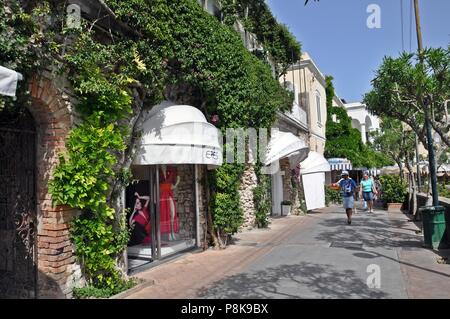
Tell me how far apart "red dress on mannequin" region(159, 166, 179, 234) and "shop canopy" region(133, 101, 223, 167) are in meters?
1.76

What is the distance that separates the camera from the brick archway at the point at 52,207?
17.4 ft

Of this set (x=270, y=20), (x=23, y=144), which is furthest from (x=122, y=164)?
(x=270, y=20)

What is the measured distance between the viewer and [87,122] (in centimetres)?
560

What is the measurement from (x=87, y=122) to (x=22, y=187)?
4.65 feet

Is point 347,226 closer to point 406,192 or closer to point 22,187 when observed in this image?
point 406,192

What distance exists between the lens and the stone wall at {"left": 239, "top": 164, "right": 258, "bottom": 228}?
12.9m

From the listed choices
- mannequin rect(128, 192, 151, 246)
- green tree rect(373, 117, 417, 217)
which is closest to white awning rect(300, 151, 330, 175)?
green tree rect(373, 117, 417, 217)

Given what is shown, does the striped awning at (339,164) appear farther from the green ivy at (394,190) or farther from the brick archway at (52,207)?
the brick archway at (52,207)

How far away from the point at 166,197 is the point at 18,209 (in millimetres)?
3784

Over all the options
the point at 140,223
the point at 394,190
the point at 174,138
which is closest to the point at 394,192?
the point at 394,190

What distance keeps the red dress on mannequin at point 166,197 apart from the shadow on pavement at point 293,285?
2.57 meters

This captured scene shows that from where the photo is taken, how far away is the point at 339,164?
82.4 ft

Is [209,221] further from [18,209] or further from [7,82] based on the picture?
[7,82]

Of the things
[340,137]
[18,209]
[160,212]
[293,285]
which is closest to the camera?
[18,209]
